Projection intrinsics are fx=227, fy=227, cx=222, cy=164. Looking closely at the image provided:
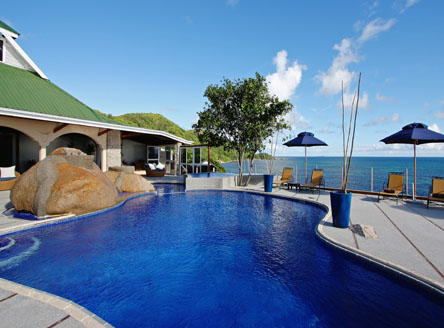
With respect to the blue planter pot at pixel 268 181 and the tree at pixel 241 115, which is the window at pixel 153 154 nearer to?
the tree at pixel 241 115

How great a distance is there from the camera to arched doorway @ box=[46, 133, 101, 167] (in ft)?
51.5

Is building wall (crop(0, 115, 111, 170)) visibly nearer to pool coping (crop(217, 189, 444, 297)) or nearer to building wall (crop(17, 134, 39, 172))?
building wall (crop(17, 134, 39, 172))

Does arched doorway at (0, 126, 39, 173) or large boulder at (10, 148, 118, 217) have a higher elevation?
arched doorway at (0, 126, 39, 173)

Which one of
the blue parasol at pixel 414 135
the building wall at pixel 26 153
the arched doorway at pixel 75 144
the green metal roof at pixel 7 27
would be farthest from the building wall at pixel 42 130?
the blue parasol at pixel 414 135

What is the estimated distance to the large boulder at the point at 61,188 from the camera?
6.90 metres

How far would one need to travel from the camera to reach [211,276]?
4.00 metres

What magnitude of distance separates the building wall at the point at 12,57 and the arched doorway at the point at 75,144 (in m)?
4.78

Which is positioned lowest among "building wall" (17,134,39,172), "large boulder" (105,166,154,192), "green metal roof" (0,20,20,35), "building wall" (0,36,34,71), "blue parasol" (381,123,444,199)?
"large boulder" (105,166,154,192)

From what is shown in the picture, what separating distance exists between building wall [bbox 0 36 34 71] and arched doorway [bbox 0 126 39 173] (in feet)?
13.1

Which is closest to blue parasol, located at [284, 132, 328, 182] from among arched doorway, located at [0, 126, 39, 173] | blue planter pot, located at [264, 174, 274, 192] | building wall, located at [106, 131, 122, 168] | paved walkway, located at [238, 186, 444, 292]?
blue planter pot, located at [264, 174, 274, 192]

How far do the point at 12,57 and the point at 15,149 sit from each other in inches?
219

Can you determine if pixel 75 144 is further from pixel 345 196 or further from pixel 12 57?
pixel 345 196

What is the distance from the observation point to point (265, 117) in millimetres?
12578

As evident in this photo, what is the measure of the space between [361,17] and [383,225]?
9.09 m
